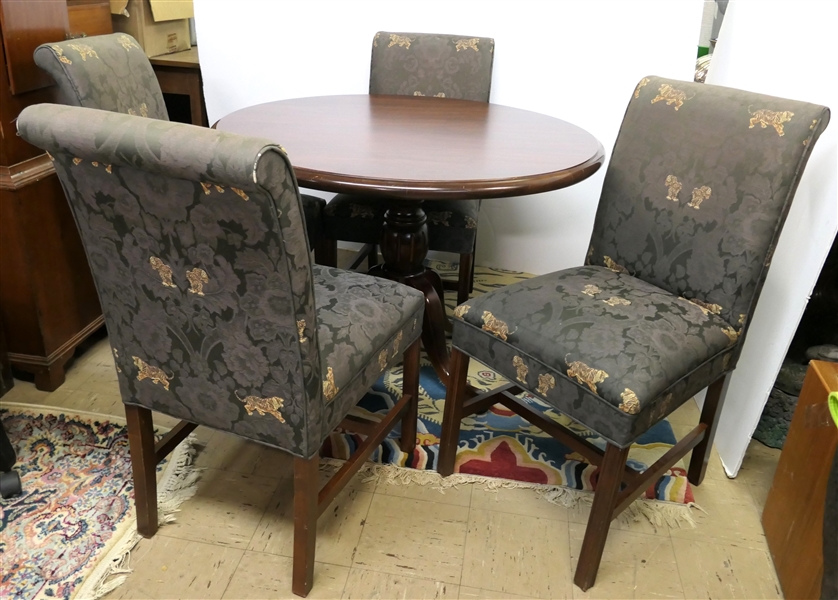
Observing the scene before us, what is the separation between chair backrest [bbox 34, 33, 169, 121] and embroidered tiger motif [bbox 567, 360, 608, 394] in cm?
123

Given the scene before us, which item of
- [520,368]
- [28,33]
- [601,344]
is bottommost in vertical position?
[520,368]

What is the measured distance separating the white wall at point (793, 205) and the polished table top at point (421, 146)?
0.48 m

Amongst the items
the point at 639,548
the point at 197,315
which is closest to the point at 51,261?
the point at 197,315

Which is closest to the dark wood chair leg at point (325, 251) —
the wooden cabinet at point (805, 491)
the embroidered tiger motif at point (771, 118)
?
the embroidered tiger motif at point (771, 118)

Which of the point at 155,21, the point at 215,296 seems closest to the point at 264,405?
the point at 215,296

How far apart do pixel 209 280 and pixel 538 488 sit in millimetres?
1017

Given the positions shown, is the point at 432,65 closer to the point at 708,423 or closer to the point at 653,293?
the point at 653,293

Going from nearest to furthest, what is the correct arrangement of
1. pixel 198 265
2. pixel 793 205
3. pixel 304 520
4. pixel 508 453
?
pixel 198 265 < pixel 304 520 < pixel 793 205 < pixel 508 453

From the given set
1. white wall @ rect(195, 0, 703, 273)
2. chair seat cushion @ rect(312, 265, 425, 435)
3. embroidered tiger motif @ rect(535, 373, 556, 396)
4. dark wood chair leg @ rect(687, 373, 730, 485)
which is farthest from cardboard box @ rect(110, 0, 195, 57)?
dark wood chair leg @ rect(687, 373, 730, 485)

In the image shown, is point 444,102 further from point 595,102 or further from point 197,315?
point 197,315

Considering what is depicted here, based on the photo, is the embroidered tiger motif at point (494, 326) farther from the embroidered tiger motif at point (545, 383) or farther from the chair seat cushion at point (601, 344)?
the embroidered tiger motif at point (545, 383)

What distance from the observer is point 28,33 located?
169cm

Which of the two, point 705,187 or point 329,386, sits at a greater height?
point 705,187

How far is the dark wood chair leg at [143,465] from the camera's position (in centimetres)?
134
